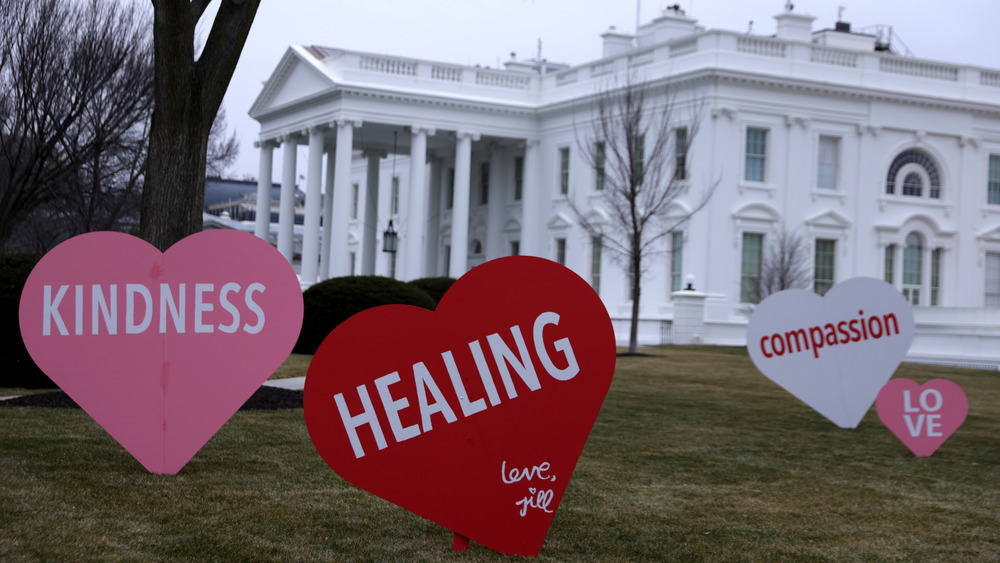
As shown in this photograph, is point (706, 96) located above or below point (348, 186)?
above

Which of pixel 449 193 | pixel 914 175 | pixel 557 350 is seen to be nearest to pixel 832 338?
pixel 557 350

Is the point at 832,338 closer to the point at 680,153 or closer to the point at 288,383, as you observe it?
the point at 288,383

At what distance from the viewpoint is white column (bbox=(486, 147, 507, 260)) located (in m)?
48.7

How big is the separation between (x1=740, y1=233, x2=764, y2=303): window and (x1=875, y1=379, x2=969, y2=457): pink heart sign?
27361 millimetres

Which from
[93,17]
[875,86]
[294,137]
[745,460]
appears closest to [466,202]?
[294,137]

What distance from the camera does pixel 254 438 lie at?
991 cm

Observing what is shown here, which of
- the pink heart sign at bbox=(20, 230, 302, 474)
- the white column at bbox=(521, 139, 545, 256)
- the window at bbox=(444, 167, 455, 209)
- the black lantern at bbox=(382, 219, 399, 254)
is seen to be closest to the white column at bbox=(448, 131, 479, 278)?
the white column at bbox=(521, 139, 545, 256)

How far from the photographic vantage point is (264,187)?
50.7 m

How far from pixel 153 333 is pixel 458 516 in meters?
2.83

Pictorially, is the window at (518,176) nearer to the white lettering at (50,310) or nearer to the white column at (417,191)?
the white column at (417,191)

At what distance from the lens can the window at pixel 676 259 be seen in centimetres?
3862

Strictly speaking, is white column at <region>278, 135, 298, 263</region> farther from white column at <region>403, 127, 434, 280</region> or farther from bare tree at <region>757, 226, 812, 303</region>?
bare tree at <region>757, 226, 812, 303</region>

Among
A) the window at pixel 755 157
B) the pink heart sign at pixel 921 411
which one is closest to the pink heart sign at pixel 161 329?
the pink heart sign at pixel 921 411

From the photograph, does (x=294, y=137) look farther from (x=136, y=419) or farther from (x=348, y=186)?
(x=136, y=419)
